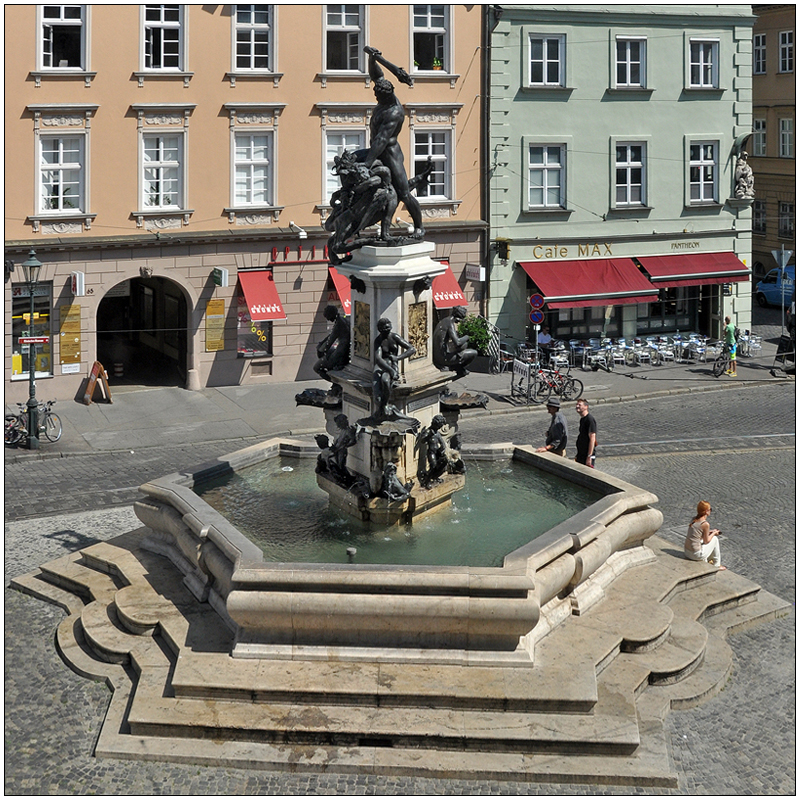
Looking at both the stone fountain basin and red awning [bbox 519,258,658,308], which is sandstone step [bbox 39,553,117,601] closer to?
the stone fountain basin

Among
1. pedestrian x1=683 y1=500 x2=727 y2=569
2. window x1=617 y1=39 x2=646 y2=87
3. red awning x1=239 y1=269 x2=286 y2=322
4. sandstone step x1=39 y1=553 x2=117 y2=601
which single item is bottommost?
sandstone step x1=39 y1=553 x2=117 y2=601

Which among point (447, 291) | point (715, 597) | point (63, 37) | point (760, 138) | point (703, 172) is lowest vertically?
point (715, 597)

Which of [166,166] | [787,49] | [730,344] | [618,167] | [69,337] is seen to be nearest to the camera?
[69,337]

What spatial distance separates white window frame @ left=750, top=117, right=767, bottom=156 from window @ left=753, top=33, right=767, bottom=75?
6.01 ft

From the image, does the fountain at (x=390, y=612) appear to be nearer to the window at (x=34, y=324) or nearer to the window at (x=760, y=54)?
the window at (x=34, y=324)

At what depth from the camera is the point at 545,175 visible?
1420 inches

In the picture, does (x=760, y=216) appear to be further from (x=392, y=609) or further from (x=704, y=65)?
(x=392, y=609)

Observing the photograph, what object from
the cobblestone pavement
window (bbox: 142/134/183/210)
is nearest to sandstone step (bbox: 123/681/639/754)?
the cobblestone pavement

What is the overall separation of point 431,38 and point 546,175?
4936 millimetres

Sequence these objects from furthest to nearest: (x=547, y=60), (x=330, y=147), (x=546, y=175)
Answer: (x=546, y=175) < (x=547, y=60) < (x=330, y=147)

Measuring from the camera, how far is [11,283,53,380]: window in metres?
30.5

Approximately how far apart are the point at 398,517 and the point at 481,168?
1974 cm

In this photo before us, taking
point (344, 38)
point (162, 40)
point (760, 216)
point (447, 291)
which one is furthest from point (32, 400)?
point (760, 216)

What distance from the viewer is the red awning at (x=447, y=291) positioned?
34469mm
